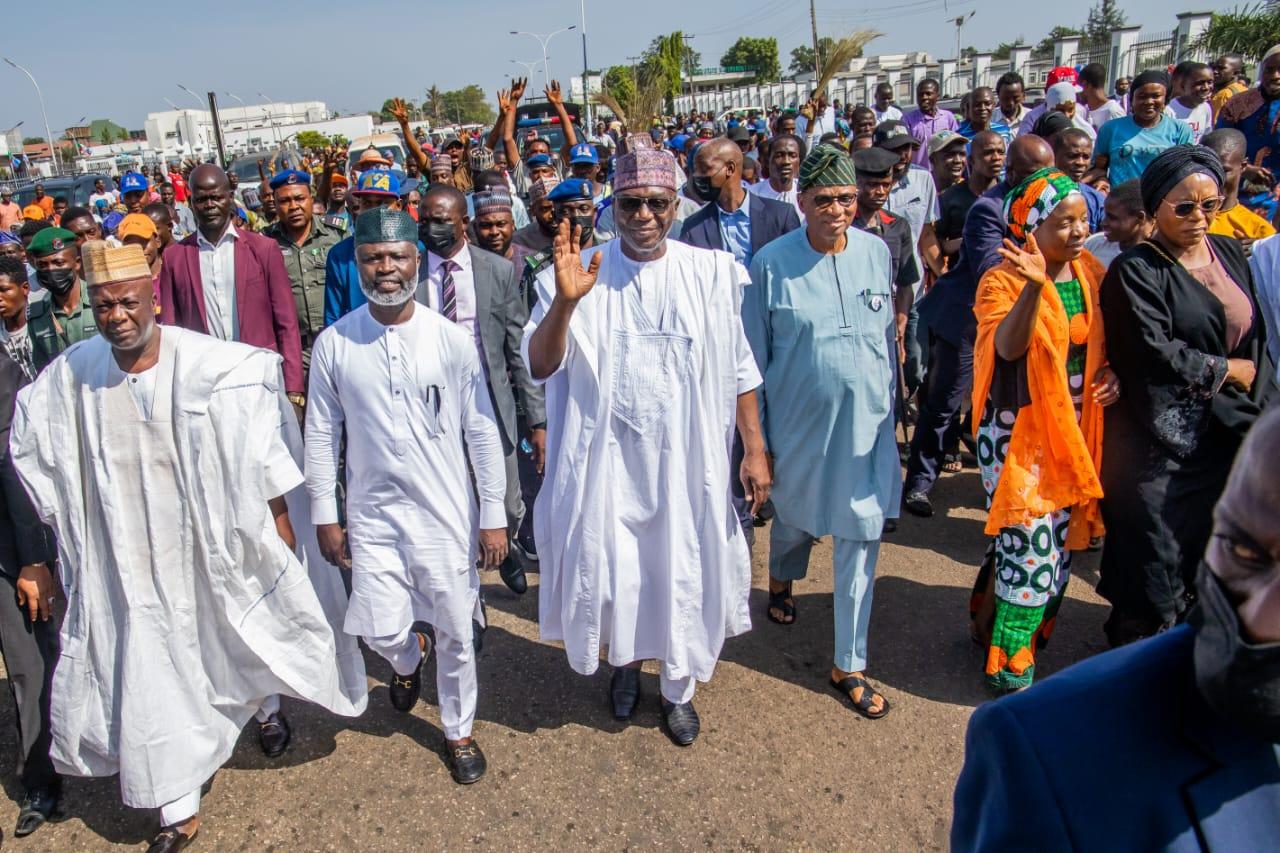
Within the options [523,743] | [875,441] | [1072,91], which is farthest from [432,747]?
[1072,91]

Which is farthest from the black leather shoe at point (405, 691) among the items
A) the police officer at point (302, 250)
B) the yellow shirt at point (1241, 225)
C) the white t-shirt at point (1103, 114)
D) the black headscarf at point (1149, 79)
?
the white t-shirt at point (1103, 114)

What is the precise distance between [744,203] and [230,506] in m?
3.28

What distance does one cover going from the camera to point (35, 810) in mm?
3078

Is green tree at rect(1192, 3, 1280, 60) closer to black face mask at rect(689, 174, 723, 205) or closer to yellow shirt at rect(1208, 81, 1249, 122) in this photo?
yellow shirt at rect(1208, 81, 1249, 122)

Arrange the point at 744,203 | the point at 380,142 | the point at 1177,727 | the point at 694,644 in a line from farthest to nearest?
the point at 380,142
the point at 744,203
the point at 694,644
the point at 1177,727

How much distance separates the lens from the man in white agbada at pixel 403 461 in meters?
3.06

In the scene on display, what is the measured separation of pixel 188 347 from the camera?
2922 millimetres

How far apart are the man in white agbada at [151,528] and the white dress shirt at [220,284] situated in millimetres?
1789

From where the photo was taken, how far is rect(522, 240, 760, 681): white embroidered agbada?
312 cm

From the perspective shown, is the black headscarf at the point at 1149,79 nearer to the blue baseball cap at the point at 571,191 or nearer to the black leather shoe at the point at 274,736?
the blue baseball cap at the point at 571,191

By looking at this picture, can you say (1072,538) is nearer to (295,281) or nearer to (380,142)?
(295,281)

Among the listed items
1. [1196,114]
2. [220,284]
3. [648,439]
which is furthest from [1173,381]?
[1196,114]

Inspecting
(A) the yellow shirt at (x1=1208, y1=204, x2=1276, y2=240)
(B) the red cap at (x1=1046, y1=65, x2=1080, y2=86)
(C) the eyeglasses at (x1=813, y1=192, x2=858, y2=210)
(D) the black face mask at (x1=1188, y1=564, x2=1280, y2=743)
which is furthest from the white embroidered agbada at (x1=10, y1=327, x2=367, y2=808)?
(B) the red cap at (x1=1046, y1=65, x2=1080, y2=86)

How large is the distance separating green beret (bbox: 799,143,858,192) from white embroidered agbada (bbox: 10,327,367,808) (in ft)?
6.92
